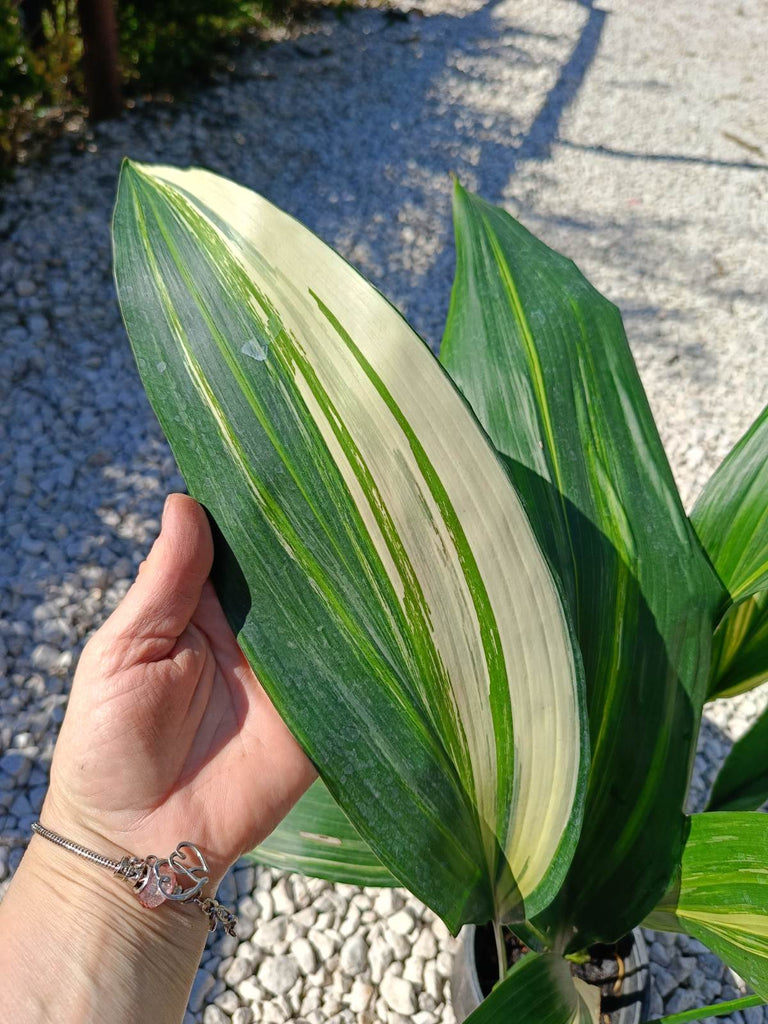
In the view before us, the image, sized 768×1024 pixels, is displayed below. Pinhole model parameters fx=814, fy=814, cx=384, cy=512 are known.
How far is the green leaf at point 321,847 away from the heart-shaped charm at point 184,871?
0.52 ft

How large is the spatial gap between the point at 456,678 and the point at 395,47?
3.51m

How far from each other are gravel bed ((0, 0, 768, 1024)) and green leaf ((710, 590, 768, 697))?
21.1 inches

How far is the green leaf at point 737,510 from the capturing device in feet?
2.47

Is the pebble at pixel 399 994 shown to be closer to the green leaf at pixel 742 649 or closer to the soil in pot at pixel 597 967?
the soil in pot at pixel 597 967

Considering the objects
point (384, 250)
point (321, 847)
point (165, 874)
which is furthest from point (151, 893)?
point (384, 250)

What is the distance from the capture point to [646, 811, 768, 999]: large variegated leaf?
0.60m

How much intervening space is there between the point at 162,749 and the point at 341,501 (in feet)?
1.02

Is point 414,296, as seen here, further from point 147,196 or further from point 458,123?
point 147,196

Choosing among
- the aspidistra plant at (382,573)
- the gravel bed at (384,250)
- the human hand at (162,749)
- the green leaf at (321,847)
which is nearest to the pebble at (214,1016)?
the gravel bed at (384,250)

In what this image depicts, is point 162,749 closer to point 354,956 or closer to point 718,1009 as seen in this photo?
point 718,1009

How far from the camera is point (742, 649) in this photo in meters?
0.83

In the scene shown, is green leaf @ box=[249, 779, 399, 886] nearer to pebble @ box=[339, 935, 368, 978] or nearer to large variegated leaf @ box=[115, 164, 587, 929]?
large variegated leaf @ box=[115, 164, 587, 929]

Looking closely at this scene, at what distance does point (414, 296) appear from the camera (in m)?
2.21

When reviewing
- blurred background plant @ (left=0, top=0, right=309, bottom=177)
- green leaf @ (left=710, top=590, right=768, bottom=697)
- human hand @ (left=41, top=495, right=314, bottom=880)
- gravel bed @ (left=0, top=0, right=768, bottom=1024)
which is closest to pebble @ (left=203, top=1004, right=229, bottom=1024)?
gravel bed @ (left=0, top=0, right=768, bottom=1024)
